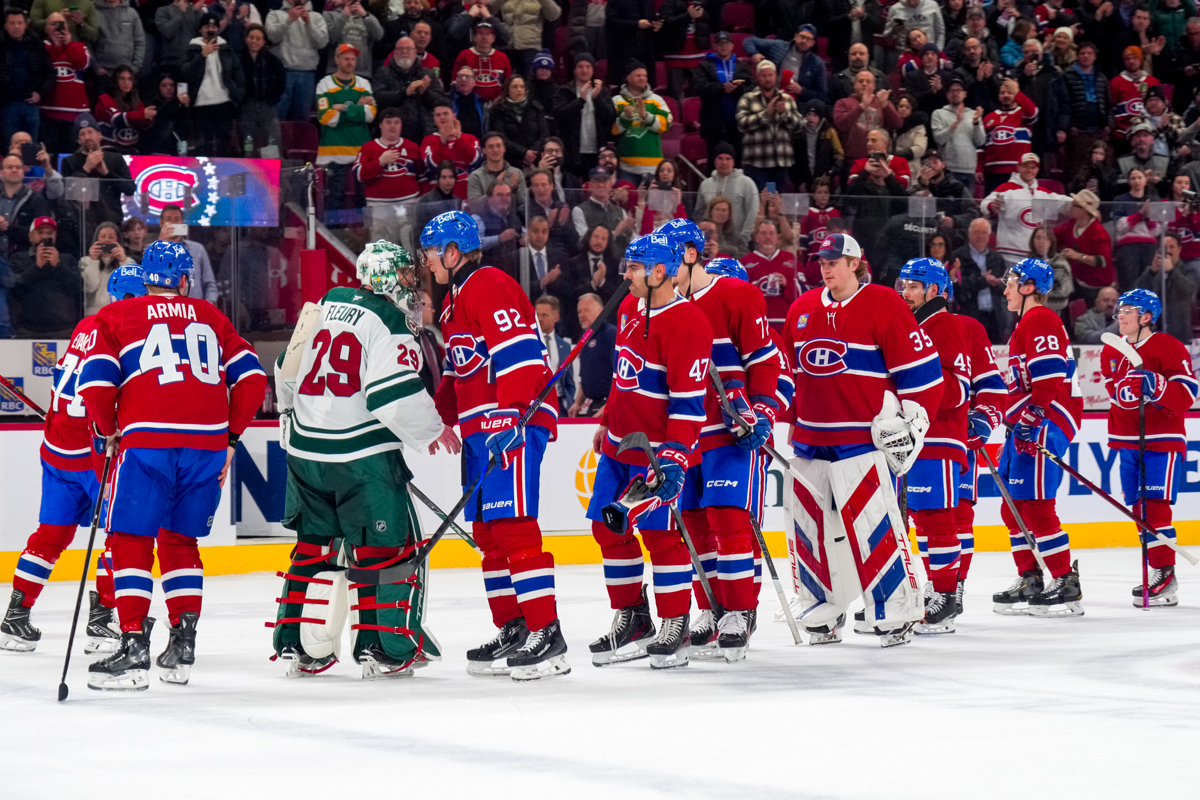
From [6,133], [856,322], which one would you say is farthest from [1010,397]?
[6,133]

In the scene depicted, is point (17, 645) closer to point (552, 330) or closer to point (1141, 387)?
point (552, 330)

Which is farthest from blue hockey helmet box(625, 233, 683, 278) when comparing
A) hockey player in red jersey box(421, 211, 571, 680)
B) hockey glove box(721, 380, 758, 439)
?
hockey glove box(721, 380, 758, 439)

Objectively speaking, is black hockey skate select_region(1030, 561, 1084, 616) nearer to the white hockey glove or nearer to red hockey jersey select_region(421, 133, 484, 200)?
the white hockey glove

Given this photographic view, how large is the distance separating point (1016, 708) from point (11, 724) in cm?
297

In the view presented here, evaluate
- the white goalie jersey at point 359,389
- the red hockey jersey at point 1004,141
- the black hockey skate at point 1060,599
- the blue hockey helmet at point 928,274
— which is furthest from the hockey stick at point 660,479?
the red hockey jersey at point 1004,141

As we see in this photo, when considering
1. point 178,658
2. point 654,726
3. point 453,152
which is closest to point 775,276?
point 453,152

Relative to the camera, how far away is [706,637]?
571 cm

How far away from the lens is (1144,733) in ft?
13.6

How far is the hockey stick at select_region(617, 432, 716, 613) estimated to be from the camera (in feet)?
16.9

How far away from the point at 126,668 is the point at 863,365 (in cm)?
289

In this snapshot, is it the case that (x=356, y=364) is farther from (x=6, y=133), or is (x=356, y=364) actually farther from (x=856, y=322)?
(x=6, y=133)

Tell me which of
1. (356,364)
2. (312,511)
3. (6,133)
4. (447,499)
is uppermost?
(6,133)

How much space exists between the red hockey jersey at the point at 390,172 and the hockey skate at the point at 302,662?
15.1 feet

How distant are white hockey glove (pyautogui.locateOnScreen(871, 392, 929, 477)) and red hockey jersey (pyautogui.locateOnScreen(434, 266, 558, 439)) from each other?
4.24ft
